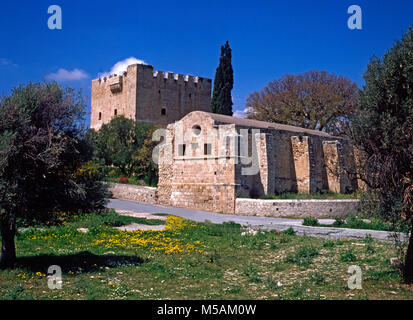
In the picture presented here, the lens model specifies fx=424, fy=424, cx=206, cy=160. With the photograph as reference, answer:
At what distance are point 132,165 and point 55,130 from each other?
90.3ft

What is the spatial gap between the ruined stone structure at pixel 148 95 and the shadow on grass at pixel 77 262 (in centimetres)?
3905

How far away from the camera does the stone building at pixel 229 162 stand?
80.5 feet

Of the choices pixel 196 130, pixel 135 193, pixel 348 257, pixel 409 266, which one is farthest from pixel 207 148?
pixel 409 266

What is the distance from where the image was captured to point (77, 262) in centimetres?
974

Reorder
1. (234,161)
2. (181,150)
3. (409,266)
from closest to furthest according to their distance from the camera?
(409,266)
(234,161)
(181,150)

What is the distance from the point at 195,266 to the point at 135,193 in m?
21.0

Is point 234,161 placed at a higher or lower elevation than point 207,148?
lower

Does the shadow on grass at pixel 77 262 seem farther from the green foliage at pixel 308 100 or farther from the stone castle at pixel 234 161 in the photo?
the green foliage at pixel 308 100

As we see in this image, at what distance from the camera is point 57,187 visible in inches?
351

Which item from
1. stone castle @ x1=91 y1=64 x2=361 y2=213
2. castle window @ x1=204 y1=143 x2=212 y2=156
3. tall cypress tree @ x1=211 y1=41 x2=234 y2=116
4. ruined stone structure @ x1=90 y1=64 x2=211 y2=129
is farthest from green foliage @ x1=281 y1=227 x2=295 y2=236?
ruined stone structure @ x1=90 y1=64 x2=211 y2=129

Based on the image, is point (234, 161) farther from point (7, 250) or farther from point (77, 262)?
point (7, 250)

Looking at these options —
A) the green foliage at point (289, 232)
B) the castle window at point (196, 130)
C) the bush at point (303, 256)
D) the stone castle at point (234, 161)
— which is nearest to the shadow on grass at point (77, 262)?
the bush at point (303, 256)

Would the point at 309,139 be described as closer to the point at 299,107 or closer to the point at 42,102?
the point at 299,107
